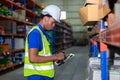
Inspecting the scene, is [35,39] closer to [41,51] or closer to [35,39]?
[35,39]

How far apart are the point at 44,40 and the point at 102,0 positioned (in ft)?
2.58

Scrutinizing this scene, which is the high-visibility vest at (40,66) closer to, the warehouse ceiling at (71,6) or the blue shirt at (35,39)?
the blue shirt at (35,39)

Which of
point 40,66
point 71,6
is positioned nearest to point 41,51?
point 40,66

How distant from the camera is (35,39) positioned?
2.39 metres

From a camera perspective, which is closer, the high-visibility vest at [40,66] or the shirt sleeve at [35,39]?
the shirt sleeve at [35,39]

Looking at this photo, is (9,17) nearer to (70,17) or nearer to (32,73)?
(32,73)

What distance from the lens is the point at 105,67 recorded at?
9.96ft

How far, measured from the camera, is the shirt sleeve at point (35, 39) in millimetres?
2371

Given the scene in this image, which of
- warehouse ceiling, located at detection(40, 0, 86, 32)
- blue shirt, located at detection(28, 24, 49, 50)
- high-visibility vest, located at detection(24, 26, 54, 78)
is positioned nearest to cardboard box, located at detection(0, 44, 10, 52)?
high-visibility vest, located at detection(24, 26, 54, 78)

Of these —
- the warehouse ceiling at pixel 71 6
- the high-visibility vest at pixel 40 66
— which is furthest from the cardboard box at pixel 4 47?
the warehouse ceiling at pixel 71 6

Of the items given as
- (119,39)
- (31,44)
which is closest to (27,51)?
(31,44)

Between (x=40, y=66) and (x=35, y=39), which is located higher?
(x=35, y=39)

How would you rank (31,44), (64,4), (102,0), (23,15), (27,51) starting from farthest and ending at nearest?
(64,4)
(23,15)
(102,0)
(27,51)
(31,44)

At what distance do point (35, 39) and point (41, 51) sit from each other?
17 centimetres
